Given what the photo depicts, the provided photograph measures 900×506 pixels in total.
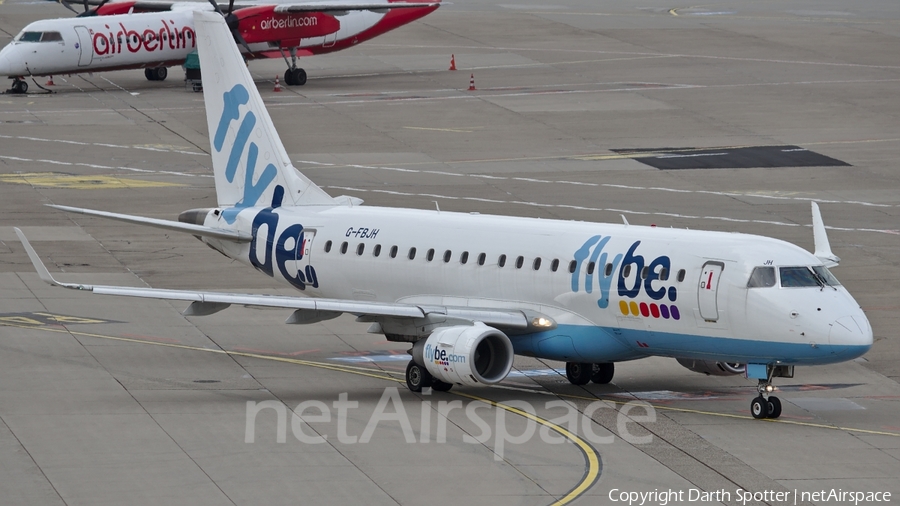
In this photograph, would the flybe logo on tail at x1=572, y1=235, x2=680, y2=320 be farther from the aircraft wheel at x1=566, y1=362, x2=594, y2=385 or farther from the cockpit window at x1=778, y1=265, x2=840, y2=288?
the aircraft wheel at x1=566, y1=362, x2=594, y2=385

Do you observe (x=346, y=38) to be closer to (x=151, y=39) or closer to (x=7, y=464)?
(x=151, y=39)

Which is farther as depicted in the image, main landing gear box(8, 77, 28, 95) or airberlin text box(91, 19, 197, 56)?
main landing gear box(8, 77, 28, 95)

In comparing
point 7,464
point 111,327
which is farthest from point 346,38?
point 7,464

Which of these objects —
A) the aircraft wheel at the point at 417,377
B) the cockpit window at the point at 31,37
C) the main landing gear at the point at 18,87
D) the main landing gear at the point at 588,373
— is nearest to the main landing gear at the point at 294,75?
the cockpit window at the point at 31,37

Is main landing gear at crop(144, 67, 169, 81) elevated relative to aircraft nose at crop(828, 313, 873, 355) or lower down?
lower down

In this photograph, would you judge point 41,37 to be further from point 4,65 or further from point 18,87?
point 18,87

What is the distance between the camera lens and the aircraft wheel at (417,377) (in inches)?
1270

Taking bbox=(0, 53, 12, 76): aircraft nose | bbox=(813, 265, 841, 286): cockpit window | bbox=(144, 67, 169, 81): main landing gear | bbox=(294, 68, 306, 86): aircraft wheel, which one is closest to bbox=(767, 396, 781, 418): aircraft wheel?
bbox=(813, 265, 841, 286): cockpit window

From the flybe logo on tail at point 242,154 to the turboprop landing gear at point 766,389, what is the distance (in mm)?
14248

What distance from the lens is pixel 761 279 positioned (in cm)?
2955

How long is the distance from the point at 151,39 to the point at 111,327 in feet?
149

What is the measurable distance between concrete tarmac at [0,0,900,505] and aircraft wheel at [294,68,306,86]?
2.24 meters

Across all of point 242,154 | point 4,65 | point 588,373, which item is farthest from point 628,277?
point 4,65

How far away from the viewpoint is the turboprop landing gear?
3005 centimetres
